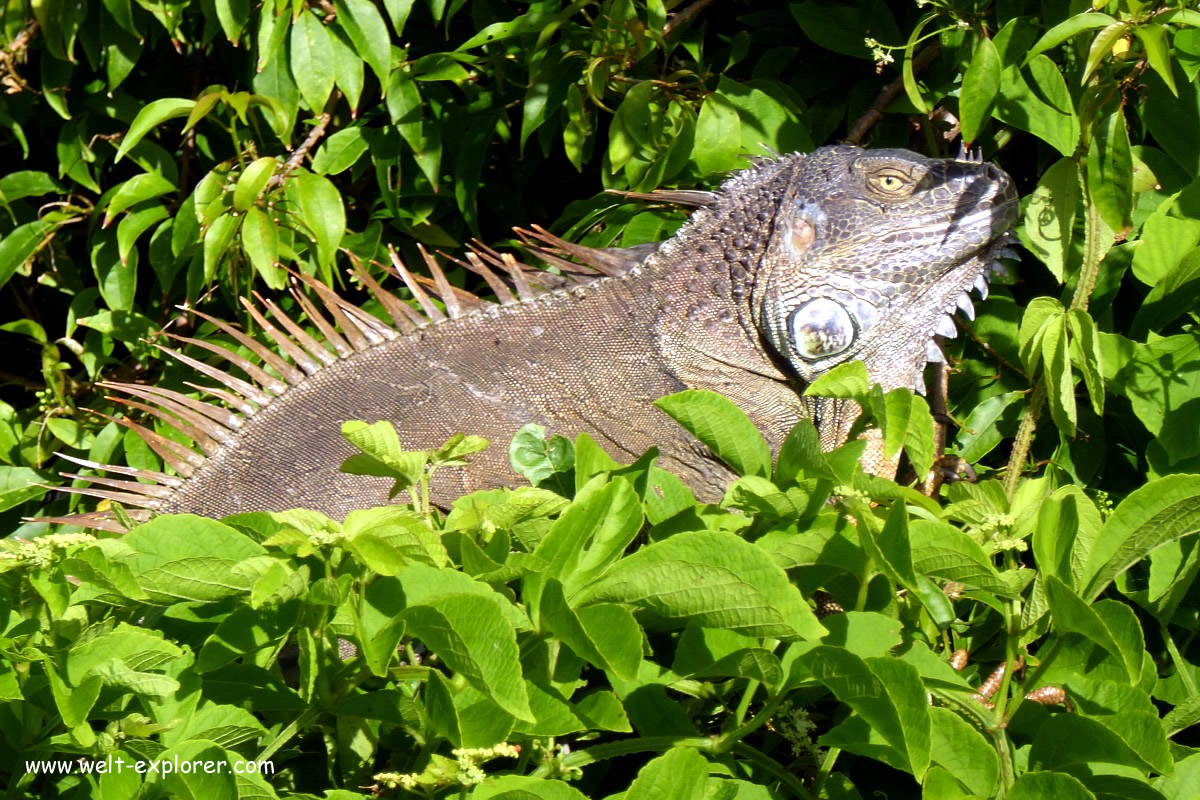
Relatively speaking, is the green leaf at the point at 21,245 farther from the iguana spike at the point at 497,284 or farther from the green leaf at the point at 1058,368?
the green leaf at the point at 1058,368

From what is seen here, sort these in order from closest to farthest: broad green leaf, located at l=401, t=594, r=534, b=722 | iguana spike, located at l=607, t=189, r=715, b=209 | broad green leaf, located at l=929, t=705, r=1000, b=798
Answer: broad green leaf, located at l=401, t=594, r=534, b=722 → broad green leaf, located at l=929, t=705, r=1000, b=798 → iguana spike, located at l=607, t=189, r=715, b=209

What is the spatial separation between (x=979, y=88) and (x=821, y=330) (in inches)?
18.9

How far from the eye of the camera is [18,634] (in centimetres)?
110

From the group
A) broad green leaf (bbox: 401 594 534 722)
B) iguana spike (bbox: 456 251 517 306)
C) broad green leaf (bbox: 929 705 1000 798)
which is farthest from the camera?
iguana spike (bbox: 456 251 517 306)

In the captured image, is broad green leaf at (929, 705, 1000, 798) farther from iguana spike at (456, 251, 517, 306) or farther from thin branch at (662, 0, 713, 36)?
thin branch at (662, 0, 713, 36)

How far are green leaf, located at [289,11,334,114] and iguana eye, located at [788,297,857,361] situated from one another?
104 cm

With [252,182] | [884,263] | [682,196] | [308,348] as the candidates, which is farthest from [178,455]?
[884,263]

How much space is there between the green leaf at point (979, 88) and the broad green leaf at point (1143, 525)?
0.97m

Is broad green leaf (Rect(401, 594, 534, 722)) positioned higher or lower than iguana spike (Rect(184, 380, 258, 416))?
higher

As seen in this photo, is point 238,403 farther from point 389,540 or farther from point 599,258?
point 389,540

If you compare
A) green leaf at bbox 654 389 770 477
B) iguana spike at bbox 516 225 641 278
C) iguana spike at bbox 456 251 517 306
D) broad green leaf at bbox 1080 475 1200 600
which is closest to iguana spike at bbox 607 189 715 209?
iguana spike at bbox 516 225 641 278

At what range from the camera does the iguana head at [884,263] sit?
221 cm

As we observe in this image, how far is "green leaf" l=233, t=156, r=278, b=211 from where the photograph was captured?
2404 millimetres

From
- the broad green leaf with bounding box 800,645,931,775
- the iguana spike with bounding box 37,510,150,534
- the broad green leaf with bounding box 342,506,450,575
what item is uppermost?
the broad green leaf with bounding box 342,506,450,575
